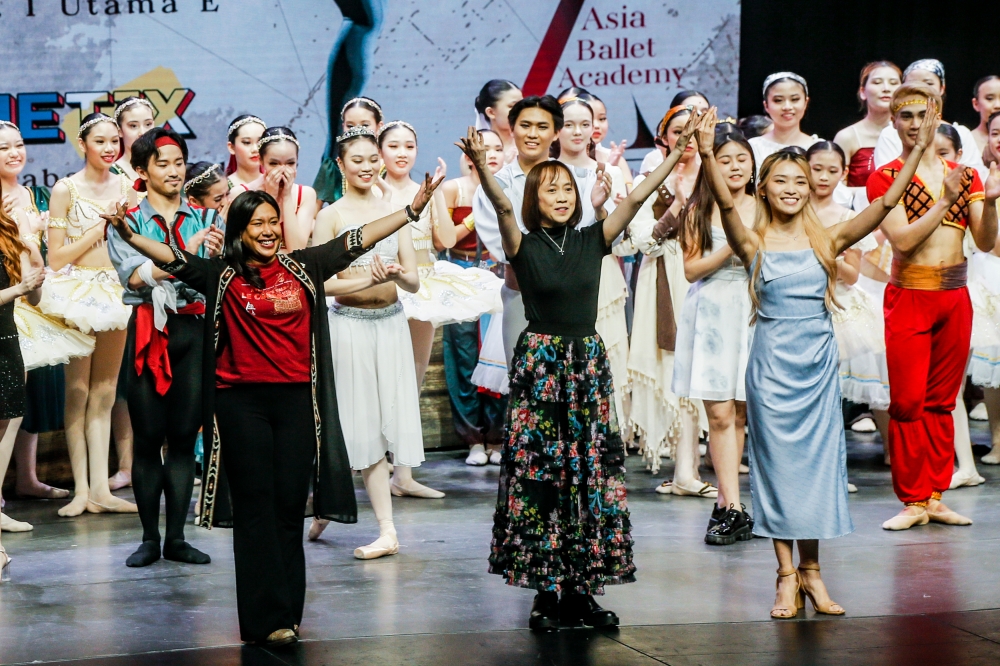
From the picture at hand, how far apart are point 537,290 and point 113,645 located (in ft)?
5.71

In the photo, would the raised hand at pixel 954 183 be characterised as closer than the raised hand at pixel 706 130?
No

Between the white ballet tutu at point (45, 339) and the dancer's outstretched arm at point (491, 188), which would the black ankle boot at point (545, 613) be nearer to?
the dancer's outstretched arm at point (491, 188)

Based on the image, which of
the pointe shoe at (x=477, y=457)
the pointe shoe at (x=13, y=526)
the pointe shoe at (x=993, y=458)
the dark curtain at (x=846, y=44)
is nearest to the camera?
the pointe shoe at (x=13, y=526)

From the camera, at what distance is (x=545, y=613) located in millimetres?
4285

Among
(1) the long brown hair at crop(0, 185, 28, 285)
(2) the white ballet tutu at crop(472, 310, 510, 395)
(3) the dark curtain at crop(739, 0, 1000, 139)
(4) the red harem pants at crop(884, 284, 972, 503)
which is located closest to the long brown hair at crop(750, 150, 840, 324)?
(4) the red harem pants at crop(884, 284, 972, 503)

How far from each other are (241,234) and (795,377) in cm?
187

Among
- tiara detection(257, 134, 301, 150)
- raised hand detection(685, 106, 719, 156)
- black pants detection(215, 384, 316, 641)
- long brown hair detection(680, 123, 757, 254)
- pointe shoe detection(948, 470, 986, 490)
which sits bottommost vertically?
pointe shoe detection(948, 470, 986, 490)

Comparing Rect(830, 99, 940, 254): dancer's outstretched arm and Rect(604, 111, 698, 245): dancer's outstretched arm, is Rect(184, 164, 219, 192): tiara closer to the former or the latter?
Rect(604, 111, 698, 245): dancer's outstretched arm

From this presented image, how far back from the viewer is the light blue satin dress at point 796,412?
440 centimetres

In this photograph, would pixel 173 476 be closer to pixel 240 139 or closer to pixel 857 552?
pixel 240 139

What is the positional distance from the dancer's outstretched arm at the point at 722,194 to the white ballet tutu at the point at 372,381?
64.3 inches

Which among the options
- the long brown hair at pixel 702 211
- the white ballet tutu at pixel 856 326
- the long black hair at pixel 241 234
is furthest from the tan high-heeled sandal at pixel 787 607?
the white ballet tutu at pixel 856 326

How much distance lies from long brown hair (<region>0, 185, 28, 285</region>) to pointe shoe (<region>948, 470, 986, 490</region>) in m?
4.40

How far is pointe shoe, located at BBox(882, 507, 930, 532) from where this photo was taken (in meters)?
5.70
